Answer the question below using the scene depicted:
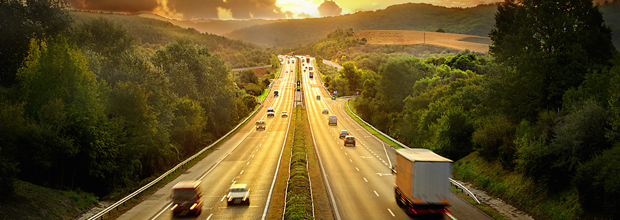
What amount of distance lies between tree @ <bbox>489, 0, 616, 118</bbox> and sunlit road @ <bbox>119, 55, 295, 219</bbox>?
81.7 ft

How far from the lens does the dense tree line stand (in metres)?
22.4

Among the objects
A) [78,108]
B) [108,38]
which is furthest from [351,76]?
[78,108]

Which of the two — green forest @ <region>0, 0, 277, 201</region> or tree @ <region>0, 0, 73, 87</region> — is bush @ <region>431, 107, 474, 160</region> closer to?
green forest @ <region>0, 0, 277, 201</region>

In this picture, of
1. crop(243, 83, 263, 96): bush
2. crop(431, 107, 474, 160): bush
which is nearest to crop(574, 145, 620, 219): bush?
crop(431, 107, 474, 160): bush

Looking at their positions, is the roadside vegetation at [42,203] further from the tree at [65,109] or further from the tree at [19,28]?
the tree at [19,28]

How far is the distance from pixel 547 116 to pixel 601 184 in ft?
38.0

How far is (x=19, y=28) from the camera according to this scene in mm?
33812

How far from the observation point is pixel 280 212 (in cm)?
2261

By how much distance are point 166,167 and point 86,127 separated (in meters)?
14.7

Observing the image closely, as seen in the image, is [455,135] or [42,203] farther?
[455,135]

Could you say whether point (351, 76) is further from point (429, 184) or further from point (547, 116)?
point (429, 184)

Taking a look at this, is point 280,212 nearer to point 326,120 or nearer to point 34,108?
point 34,108

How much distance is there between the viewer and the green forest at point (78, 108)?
2242cm

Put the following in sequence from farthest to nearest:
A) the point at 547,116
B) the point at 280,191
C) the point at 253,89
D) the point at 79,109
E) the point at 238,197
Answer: the point at 253,89, the point at 280,191, the point at 547,116, the point at 79,109, the point at 238,197
